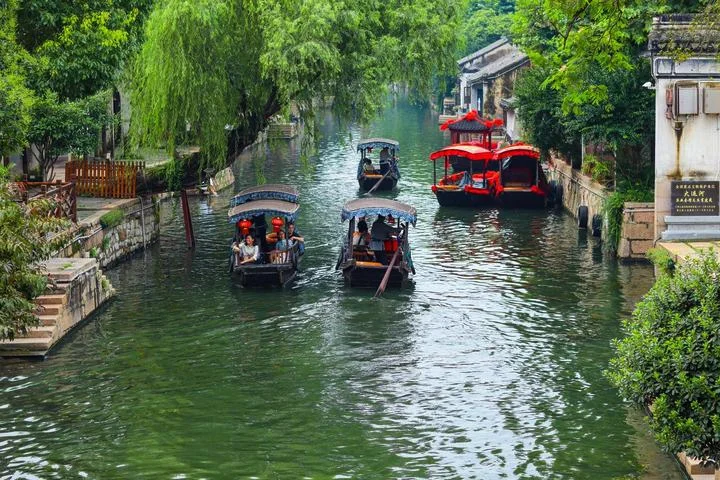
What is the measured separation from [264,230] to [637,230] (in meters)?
10.1

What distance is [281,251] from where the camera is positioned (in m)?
29.1

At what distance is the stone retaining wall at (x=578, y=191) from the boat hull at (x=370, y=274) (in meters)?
8.06

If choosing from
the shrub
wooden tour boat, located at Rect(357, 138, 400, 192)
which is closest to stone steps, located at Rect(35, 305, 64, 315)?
the shrub

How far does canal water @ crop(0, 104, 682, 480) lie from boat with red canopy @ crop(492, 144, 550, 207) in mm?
8421

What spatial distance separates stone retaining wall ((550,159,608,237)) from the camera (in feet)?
116

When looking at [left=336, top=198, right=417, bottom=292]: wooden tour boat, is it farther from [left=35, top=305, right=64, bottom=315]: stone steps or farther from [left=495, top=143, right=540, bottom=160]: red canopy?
[left=495, top=143, right=540, bottom=160]: red canopy

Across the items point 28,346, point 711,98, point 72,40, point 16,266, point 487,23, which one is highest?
point 487,23

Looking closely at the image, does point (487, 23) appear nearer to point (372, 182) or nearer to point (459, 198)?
point (372, 182)

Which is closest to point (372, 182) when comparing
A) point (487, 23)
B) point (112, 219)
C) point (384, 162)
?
point (384, 162)

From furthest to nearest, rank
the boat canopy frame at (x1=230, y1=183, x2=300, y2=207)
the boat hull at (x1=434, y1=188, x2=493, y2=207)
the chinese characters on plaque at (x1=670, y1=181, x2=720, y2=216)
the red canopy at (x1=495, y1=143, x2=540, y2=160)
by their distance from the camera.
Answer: the boat hull at (x1=434, y1=188, x2=493, y2=207) < the red canopy at (x1=495, y1=143, x2=540, y2=160) < the boat canopy frame at (x1=230, y1=183, x2=300, y2=207) < the chinese characters on plaque at (x1=670, y1=181, x2=720, y2=216)

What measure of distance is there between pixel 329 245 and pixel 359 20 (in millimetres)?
7317

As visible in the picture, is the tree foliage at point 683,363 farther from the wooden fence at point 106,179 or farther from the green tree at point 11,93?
the wooden fence at point 106,179

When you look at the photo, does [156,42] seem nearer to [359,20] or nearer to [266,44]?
[266,44]

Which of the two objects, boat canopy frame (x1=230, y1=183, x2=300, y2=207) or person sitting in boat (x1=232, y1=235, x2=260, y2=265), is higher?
boat canopy frame (x1=230, y1=183, x2=300, y2=207)
